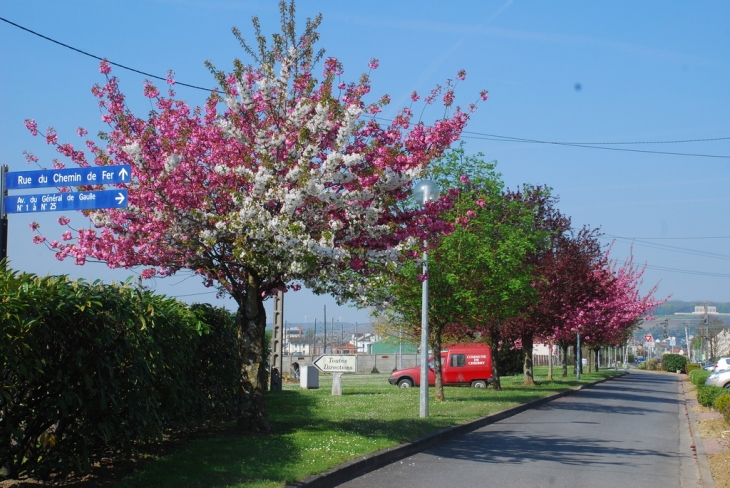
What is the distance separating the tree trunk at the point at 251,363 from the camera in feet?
41.5

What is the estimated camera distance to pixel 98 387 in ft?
26.8

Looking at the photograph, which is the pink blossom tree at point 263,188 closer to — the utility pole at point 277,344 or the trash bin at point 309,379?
the utility pole at point 277,344

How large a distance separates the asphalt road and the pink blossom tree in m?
3.02

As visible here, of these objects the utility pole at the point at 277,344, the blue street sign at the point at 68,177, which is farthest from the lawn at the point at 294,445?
the utility pole at the point at 277,344

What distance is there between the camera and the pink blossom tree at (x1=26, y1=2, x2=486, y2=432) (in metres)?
11.3

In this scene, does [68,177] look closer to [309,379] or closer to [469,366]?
[309,379]

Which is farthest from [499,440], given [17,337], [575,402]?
[575,402]

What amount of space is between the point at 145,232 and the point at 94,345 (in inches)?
161

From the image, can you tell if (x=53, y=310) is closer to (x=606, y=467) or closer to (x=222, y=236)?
(x=222, y=236)

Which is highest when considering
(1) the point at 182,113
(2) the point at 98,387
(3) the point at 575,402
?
(1) the point at 182,113

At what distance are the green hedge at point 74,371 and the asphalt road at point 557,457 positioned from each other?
2.80m

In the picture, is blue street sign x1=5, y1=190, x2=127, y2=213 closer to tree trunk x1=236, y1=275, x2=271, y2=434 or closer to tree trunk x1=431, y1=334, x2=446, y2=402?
tree trunk x1=236, y1=275, x2=271, y2=434

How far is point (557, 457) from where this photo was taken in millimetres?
12898

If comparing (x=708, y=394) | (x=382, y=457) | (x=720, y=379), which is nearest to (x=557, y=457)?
(x=382, y=457)
